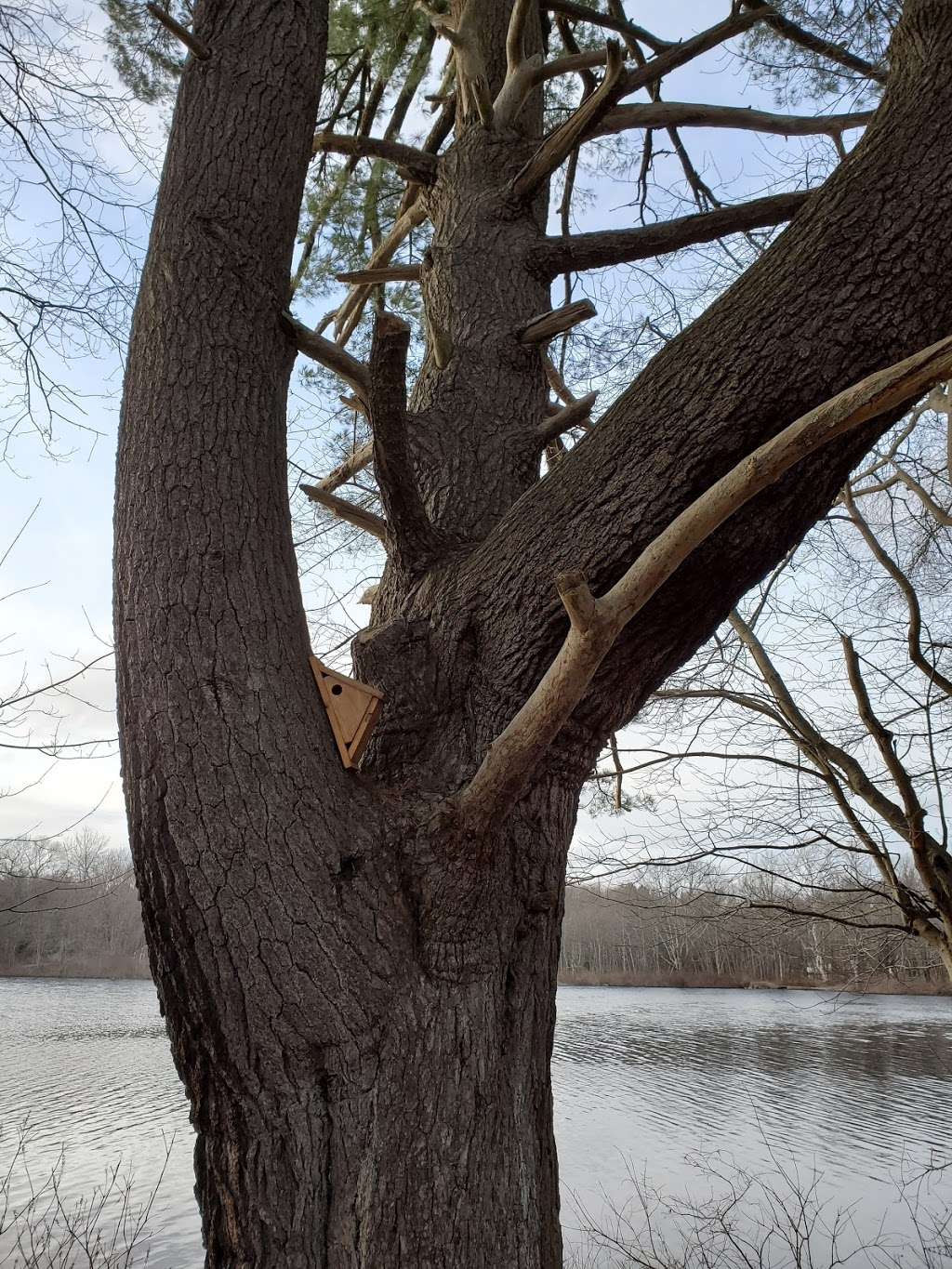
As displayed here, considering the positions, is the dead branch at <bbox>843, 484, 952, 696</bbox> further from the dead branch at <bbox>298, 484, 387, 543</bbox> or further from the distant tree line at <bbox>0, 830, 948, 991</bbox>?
the dead branch at <bbox>298, 484, 387, 543</bbox>

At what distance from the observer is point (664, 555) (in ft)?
3.32

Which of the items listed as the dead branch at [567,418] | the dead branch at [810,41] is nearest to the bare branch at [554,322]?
the dead branch at [567,418]

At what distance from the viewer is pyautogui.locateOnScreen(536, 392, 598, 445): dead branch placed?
1.71m

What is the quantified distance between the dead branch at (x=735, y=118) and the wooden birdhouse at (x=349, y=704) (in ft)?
6.43

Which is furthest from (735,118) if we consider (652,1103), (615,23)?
(652,1103)

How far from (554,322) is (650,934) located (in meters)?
16.1

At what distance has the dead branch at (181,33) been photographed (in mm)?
1346

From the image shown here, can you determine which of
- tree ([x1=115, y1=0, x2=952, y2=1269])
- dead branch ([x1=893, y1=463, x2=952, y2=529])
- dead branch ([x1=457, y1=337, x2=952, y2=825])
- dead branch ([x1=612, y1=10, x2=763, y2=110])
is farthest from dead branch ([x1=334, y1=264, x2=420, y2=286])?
dead branch ([x1=893, y1=463, x2=952, y2=529])

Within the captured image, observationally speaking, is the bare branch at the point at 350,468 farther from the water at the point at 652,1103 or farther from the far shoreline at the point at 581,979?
the far shoreline at the point at 581,979

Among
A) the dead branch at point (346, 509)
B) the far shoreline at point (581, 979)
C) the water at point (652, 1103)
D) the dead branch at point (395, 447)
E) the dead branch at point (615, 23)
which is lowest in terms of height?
the far shoreline at point (581, 979)

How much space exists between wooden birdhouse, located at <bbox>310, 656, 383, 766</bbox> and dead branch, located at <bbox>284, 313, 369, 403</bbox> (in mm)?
581

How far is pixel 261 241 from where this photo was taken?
55.9 inches

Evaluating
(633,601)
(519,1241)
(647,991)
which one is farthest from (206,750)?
(647,991)

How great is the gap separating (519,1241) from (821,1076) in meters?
8.35
